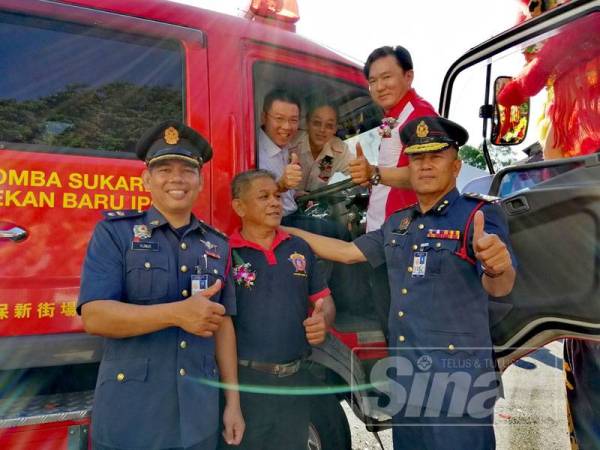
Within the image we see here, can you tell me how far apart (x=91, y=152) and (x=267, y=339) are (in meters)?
1.03

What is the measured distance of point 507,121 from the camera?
2713 millimetres

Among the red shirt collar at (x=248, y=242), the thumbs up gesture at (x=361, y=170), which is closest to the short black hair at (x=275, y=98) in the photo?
the thumbs up gesture at (x=361, y=170)

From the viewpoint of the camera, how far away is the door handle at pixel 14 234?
1.72 metres

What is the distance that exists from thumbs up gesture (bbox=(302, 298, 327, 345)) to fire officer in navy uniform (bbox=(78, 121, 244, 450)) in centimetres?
31

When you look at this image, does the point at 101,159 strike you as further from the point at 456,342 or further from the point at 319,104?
the point at 456,342

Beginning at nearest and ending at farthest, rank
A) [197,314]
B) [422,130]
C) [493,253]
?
[197,314] → [493,253] → [422,130]

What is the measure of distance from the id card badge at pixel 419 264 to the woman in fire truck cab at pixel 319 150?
0.99 m

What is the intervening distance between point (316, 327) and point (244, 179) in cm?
67

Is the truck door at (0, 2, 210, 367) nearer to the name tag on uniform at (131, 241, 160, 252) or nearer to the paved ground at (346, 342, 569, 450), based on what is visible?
the name tag on uniform at (131, 241, 160, 252)

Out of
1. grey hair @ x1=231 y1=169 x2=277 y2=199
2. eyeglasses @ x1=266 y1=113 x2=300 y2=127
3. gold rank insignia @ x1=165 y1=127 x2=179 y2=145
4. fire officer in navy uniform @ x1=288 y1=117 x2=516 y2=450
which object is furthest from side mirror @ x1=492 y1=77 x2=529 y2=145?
gold rank insignia @ x1=165 y1=127 x2=179 y2=145

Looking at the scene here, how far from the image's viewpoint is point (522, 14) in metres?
2.44

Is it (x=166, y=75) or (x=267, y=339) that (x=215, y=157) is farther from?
(x=267, y=339)

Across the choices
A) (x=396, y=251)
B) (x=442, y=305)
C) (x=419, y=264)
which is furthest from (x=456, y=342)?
(x=396, y=251)

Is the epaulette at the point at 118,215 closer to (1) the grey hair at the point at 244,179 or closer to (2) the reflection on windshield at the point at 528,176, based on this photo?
(1) the grey hair at the point at 244,179
